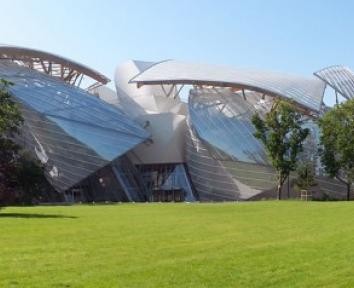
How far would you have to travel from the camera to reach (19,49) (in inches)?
2854

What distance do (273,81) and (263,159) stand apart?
1134cm

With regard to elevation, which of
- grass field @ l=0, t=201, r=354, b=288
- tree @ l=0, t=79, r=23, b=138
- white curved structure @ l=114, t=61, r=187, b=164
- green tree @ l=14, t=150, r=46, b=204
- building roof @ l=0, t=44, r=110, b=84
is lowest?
grass field @ l=0, t=201, r=354, b=288

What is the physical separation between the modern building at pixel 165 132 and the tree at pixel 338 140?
11.1 feet

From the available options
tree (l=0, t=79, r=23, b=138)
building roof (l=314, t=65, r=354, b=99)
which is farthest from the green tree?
building roof (l=314, t=65, r=354, b=99)

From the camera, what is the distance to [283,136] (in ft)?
181

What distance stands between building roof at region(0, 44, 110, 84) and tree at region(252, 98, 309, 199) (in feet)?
99.3

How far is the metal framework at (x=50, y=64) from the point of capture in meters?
73.3

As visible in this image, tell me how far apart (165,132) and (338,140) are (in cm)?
2028

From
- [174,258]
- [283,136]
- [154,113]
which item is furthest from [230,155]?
[174,258]

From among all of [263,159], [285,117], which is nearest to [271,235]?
[285,117]

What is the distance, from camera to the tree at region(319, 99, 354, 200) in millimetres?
57500

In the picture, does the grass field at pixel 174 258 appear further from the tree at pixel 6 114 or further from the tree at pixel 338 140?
the tree at pixel 338 140

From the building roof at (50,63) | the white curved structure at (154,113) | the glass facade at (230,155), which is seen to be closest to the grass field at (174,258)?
the glass facade at (230,155)

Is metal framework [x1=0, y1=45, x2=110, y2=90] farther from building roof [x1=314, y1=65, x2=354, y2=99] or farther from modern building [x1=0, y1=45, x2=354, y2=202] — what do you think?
building roof [x1=314, y1=65, x2=354, y2=99]
